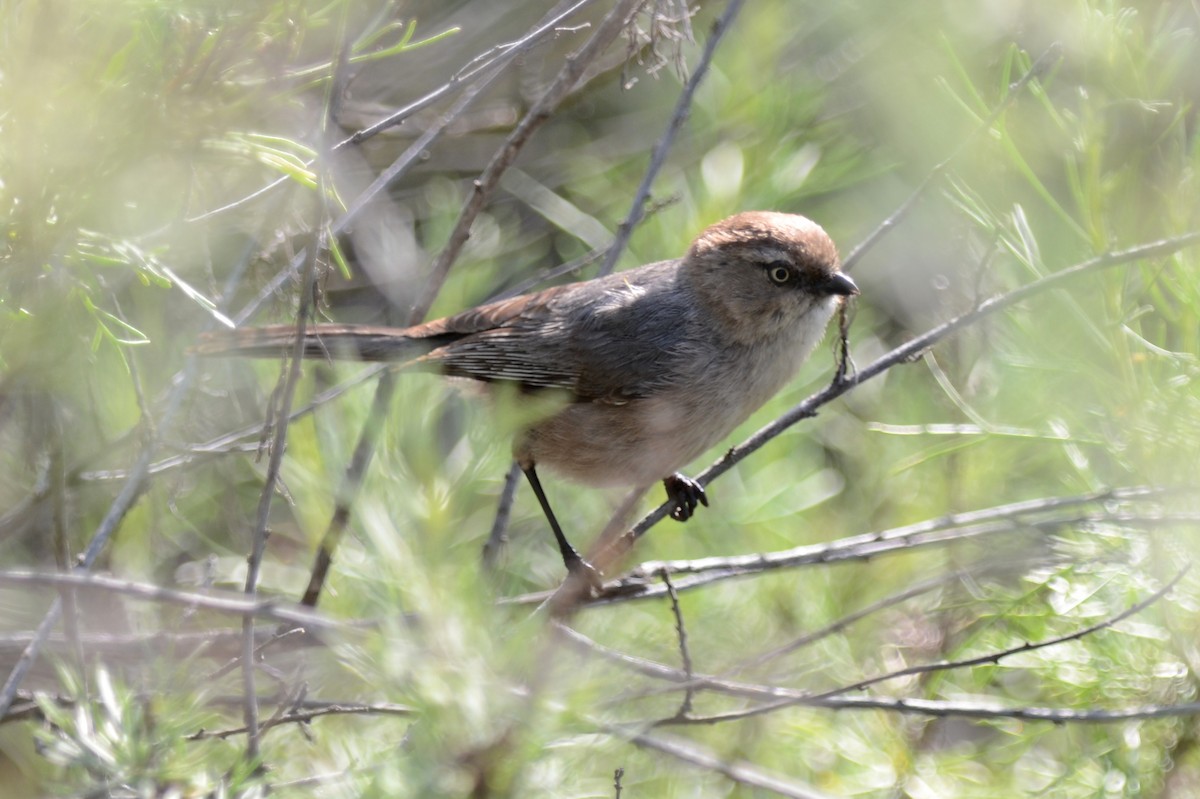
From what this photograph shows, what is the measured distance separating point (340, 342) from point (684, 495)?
4.55 feet

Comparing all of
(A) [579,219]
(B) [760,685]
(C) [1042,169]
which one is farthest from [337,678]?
(C) [1042,169]

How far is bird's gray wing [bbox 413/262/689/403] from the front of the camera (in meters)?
4.09

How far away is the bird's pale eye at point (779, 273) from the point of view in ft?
12.9

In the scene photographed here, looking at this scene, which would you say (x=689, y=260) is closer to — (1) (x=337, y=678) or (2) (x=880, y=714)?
(2) (x=880, y=714)

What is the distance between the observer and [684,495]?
4.06 m

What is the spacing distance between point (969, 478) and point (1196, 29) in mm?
1660

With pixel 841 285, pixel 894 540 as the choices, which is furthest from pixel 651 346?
pixel 894 540

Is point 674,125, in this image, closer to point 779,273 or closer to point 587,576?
point 779,273

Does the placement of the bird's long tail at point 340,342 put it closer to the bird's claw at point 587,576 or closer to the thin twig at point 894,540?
the bird's claw at point 587,576

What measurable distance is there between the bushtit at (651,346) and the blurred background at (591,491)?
10.2 inches

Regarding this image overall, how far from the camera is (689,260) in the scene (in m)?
4.23

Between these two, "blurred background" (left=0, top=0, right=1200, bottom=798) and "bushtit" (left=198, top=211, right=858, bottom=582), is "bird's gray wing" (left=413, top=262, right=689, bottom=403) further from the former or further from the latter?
"blurred background" (left=0, top=0, right=1200, bottom=798)

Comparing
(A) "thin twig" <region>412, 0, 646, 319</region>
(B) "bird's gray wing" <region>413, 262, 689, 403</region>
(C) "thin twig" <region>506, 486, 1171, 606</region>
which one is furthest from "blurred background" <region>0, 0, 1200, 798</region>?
(B) "bird's gray wing" <region>413, 262, 689, 403</region>

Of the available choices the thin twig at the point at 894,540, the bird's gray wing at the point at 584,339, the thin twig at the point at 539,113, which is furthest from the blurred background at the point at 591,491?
the bird's gray wing at the point at 584,339
